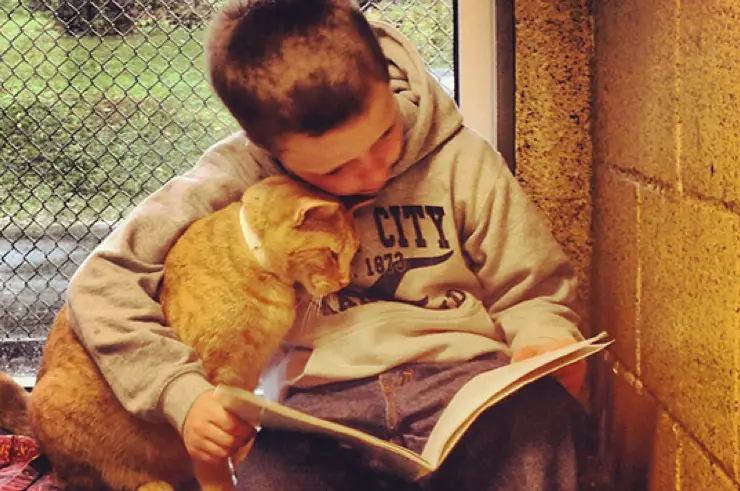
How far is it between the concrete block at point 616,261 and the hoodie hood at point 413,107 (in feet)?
0.95

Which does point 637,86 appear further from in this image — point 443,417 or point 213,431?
point 213,431

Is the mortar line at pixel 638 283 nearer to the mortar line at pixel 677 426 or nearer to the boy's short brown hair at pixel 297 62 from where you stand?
the mortar line at pixel 677 426

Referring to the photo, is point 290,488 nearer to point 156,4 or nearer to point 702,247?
point 702,247

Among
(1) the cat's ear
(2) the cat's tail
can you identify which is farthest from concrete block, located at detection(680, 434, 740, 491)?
(2) the cat's tail

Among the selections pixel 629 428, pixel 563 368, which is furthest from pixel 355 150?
pixel 629 428

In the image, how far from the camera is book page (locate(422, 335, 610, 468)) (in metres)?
0.84

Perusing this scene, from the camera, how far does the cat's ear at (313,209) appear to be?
43.0 inches

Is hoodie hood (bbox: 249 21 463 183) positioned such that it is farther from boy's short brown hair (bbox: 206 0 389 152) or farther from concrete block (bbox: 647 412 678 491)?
concrete block (bbox: 647 412 678 491)

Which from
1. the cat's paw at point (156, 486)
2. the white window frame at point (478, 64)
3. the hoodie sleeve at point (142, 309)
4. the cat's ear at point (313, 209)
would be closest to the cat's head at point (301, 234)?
the cat's ear at point (313, 209)

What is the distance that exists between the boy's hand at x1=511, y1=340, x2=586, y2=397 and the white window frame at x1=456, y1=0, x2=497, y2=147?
515mm

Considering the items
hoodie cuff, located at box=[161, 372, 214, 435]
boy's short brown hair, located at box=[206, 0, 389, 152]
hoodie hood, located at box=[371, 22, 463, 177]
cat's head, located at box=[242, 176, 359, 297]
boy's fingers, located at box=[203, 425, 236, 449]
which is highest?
boy's short brown hair, located at box=[206, 0, 389, 152]

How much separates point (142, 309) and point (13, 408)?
1.40 ft

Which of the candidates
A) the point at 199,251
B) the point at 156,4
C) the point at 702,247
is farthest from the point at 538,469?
the point at 156,4

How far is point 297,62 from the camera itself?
3.17ft
